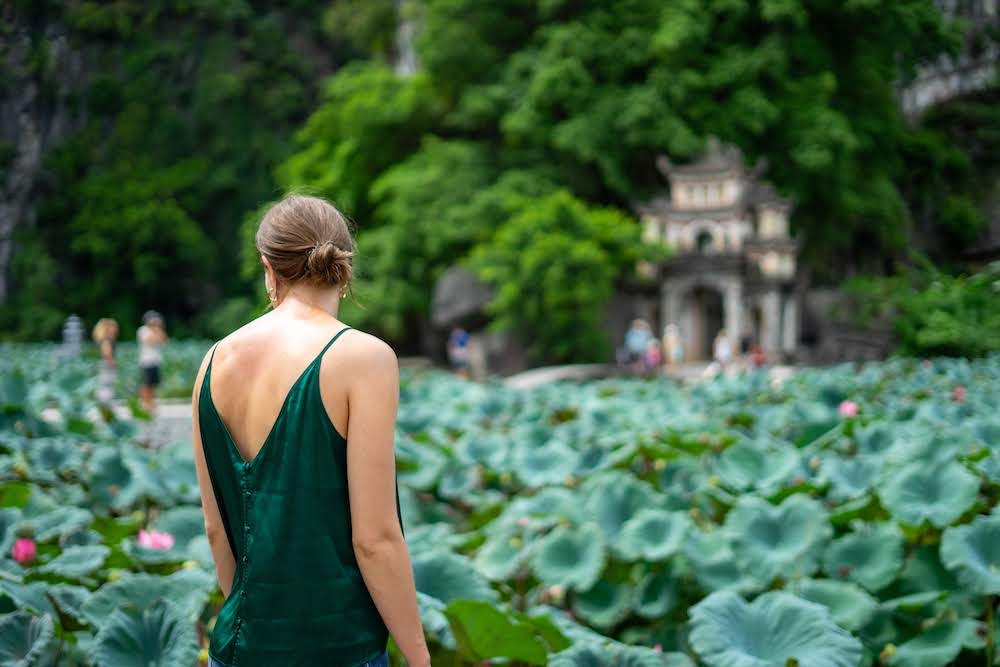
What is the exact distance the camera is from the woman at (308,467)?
146 centimetres

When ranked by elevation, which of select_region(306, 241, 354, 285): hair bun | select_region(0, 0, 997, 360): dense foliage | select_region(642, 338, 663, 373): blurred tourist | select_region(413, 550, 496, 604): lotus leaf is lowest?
select_region(642, 338, 663, 373): blurred tourist

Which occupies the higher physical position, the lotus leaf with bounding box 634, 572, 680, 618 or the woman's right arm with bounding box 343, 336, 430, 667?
the woman's right arm with bounding box 343, 336, 430, 667

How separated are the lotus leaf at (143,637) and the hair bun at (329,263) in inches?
36.1

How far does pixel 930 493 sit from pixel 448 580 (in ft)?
5.53

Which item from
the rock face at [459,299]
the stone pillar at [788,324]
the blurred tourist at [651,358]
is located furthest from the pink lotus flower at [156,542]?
the stone pillar at [788,324]

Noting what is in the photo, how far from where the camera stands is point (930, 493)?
10.1 ft

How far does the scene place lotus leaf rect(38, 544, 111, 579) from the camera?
102 inches

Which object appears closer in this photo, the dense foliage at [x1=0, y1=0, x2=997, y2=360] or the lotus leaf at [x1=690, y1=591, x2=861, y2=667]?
the lotus leaf at [x1=690, y1=591, x2=861, y2=667]

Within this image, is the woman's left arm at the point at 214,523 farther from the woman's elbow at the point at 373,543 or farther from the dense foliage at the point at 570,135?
the dense foliage at the point at 570,135

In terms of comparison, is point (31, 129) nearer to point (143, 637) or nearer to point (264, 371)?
point (143, 637)

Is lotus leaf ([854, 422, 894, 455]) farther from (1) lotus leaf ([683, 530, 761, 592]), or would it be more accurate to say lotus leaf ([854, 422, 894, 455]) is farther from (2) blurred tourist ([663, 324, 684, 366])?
(2) blurred tourist ([663, 324, 684, 366])

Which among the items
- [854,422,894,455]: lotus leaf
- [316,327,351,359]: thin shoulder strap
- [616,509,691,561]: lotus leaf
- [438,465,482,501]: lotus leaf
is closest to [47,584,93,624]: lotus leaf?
[316,327,351,359]: thin shoulder strap

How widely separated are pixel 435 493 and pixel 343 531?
9.27 feet

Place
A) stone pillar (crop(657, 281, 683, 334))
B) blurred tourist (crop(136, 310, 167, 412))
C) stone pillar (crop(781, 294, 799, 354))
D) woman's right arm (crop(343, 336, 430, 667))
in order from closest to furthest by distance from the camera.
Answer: woman's right arm (crop(343, 336, 430, 667))
blurred tourist (crop(136, 310, 167, 412))
stone pillar (crop(657, 281, 683, 334))
stone pillar (crop(781, 294, 799, 354))
